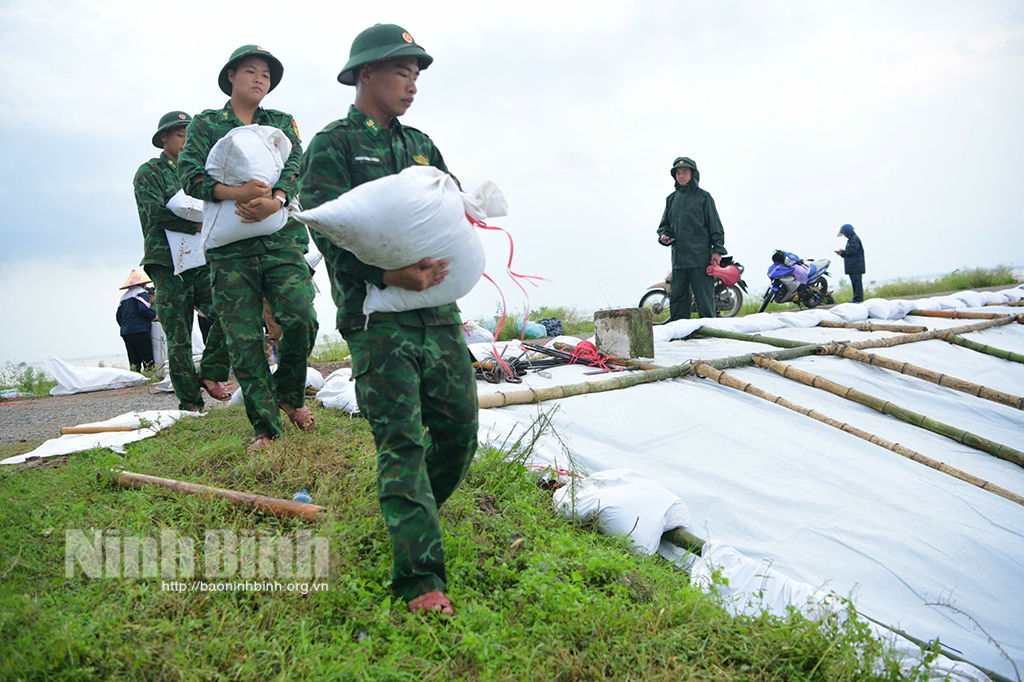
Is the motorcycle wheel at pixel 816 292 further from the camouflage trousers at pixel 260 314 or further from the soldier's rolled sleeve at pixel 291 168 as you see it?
the camouflage trousers at pixel 260 314

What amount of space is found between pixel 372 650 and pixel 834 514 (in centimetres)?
236

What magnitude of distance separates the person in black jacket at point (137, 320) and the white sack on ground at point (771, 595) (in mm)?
7420

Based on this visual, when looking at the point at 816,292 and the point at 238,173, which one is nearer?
the point at 238,173

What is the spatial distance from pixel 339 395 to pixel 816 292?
1072 cm

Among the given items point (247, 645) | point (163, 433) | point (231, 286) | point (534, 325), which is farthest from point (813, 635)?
point (534, 325)

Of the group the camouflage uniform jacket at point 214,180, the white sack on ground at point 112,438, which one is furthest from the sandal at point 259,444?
the camouflage uniform jacket at point 214,180

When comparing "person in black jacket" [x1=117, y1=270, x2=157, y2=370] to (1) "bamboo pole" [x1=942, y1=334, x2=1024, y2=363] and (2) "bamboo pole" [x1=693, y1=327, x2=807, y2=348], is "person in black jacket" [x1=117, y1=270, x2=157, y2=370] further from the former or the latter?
(1) "bamboo pole" [x1=942, y1=334, x2=1024, y2=363]

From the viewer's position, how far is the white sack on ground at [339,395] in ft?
13.1

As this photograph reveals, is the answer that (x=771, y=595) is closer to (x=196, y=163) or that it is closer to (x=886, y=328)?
(x=196, y=163)

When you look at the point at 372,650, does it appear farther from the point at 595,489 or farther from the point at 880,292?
the point at 880,292

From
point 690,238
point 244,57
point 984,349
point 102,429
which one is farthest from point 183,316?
point 984,349

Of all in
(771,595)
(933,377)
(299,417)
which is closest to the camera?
(771,595)

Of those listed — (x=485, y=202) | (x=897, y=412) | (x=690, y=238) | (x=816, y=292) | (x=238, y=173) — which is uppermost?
(x=238, y=173)

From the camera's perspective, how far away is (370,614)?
1.89m
